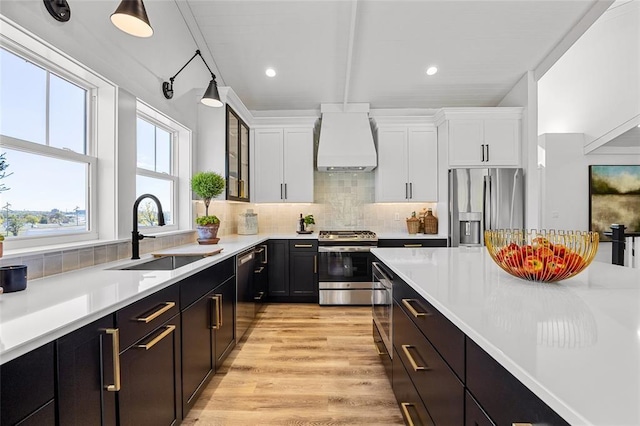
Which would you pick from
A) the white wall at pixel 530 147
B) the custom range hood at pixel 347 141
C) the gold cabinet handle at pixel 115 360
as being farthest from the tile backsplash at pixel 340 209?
the gold cabinet handle at pixel 115 360

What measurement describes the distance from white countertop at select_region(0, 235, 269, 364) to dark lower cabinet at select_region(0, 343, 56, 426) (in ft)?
0.09

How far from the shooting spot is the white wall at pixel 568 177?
5758 millimetres

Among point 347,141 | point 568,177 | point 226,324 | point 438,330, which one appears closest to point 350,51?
point 347,141

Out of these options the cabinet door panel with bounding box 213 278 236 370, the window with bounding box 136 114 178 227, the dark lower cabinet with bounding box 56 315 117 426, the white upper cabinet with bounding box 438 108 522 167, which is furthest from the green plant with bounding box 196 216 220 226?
the white upper cabinet with bounding box 438 108 522 167

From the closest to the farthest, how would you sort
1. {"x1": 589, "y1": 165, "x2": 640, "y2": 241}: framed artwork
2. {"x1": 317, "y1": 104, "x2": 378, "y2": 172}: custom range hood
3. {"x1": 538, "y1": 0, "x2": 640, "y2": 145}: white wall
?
{"x1": 317, "y1": 104, "x2": 378, "y2": 172}: custom range hood < {"x1": 538, "y1": 0, "x2": 640, "y2": 145}: white wall < {"x1": 589, "y1": 165, "x2": 640, "y2": 241}: framed artwork

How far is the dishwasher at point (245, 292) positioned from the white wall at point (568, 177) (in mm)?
5422

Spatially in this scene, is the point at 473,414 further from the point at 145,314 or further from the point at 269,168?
the point at 269,168

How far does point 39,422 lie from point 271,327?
8.19 ft

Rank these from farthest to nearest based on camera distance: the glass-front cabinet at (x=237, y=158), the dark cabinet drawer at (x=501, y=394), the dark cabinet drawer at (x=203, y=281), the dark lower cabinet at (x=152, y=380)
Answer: the glass-front cabinet at (x=237, y=158) < the dark cabinet drawer at (x=203, y=281) < the dark lower cabinet at (x=152, y=380) < the dark cabinet drawer at (x=501, y=394)

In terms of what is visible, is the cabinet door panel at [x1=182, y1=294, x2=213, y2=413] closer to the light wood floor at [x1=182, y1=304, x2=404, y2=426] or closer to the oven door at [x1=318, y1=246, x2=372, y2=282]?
the light wood floor at [x1=182, y1=304, x2=404, y2=426]

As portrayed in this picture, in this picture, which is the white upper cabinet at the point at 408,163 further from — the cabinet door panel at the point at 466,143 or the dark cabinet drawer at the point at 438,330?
the dark cabinet drawer at the point at 438,330

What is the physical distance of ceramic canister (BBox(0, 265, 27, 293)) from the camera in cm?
120

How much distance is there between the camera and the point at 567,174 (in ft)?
19.0

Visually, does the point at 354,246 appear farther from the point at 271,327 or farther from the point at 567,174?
the point at 567,174
